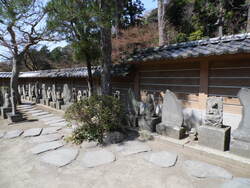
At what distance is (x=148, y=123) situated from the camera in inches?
207

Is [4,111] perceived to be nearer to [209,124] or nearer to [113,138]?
[113,138]

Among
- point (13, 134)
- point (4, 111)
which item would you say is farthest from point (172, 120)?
point (4, 111)

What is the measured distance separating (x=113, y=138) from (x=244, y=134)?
309 centimetres

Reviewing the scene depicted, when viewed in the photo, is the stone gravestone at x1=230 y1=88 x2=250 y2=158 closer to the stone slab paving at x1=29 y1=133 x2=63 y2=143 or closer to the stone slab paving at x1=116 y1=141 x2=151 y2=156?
the stone slab paving at x1=116 y1=141 x2=151 y2=156

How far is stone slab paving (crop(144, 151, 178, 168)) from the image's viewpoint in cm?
362

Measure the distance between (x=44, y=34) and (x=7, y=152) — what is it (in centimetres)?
574

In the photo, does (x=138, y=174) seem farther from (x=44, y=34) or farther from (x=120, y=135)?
(x=44, y=34)

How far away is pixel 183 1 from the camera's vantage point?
1425 cm

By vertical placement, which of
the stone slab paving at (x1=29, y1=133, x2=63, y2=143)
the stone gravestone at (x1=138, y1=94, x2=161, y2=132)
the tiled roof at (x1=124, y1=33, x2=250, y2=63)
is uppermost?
the tiled roof at (x1=124, y1=33, x2=250, y2=63)

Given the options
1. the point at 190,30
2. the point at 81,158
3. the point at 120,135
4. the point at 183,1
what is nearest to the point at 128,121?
the point at 120,135

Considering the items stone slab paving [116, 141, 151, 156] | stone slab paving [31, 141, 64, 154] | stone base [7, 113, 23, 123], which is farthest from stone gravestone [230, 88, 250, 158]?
stone base [7, 113, 23, 123]

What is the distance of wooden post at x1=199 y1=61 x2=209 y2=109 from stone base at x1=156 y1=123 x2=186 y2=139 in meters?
1.21

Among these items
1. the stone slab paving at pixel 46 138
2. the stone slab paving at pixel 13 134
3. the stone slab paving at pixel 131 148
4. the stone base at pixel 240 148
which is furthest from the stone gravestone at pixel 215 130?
the stone slab paving at pixel 13 134

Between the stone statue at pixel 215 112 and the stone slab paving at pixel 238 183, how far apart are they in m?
1.27
